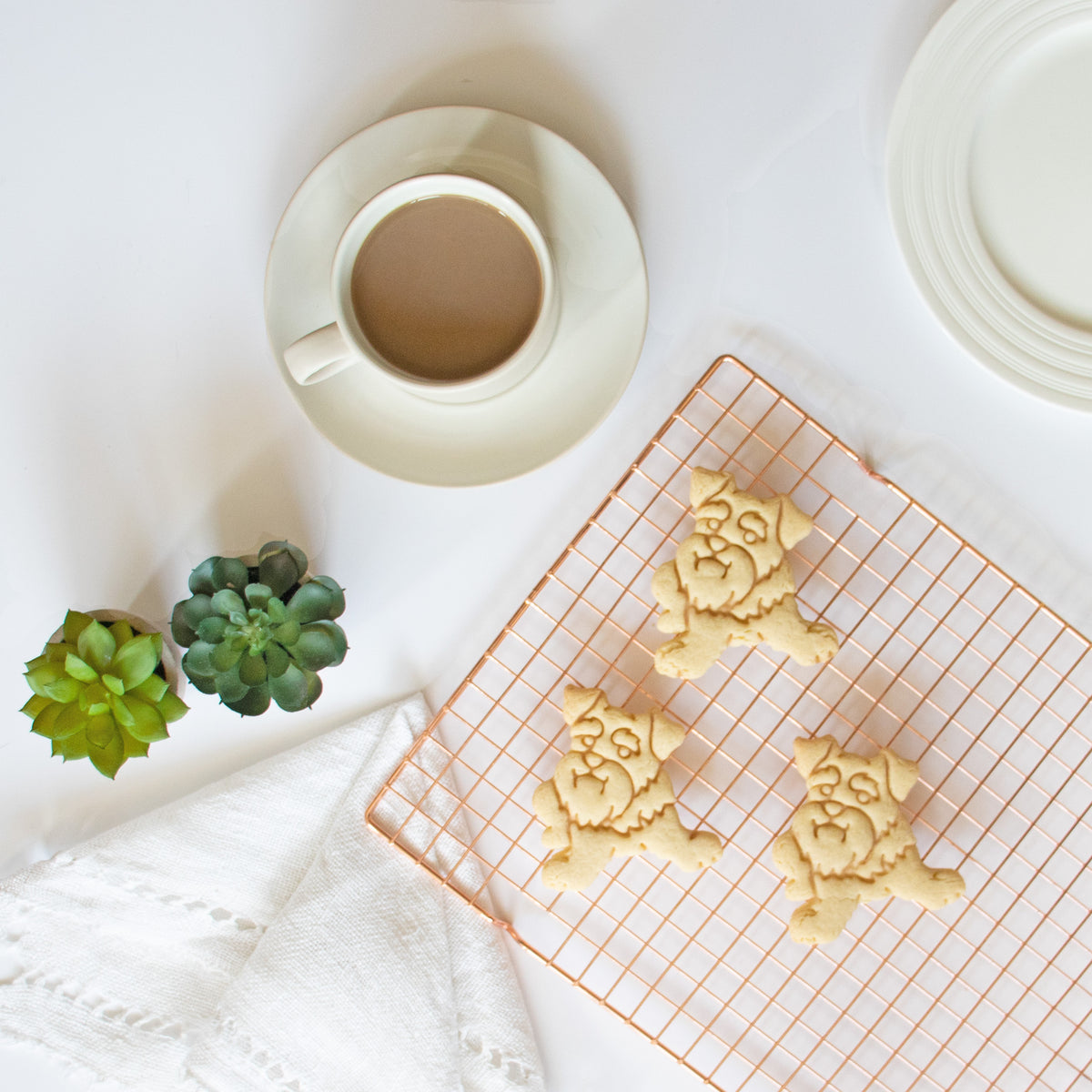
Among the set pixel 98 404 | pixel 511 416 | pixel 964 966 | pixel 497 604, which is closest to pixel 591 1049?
pixel 964 966

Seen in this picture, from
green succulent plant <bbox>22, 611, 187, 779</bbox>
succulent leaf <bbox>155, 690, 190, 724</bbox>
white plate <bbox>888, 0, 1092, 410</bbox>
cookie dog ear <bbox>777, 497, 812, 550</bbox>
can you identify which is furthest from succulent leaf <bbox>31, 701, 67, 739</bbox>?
white plate <bbox>888, 0, 1092, 410</bbox>

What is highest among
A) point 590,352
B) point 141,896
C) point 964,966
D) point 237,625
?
point 590,352

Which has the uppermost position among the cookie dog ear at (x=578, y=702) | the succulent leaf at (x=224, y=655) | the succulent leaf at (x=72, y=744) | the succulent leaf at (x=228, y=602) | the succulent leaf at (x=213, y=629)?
the cookie dog ear at (x=578, y=702)

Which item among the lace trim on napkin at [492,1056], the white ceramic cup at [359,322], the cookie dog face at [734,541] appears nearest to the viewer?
the white ceramic cup at [359,322]

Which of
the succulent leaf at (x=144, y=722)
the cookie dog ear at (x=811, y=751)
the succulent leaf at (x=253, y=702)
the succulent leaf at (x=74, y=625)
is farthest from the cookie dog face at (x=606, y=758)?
the succulent leaf at (x=74, y=625)

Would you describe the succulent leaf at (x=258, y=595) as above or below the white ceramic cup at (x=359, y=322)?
below

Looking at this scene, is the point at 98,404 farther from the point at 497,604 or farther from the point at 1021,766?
the point at 1021,766

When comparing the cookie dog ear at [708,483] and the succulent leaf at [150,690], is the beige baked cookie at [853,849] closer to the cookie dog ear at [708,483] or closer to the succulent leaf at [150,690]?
the cookie dog ear at [708,483]
